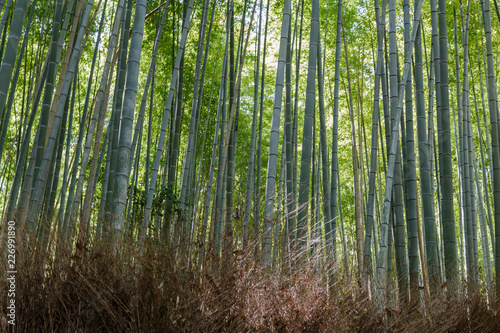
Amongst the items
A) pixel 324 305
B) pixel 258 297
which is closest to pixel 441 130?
pixel 324 305

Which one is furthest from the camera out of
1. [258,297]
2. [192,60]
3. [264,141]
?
[264,141]

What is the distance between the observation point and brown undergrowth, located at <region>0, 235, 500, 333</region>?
1889 millimetres

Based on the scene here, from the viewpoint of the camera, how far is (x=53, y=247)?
6.55 feet

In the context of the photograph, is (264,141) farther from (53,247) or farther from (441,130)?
(53,247)

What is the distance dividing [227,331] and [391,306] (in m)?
1.24

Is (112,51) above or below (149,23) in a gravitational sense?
below

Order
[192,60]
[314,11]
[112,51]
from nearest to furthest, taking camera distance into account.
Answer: [112,51], [314,11], [192,60]

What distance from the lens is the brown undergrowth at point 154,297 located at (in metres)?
1.89

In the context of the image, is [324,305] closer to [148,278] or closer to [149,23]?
[148,278]

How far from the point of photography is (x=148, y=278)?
1984mm

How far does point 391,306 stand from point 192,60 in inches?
190

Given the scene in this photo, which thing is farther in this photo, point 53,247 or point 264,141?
point 264,141

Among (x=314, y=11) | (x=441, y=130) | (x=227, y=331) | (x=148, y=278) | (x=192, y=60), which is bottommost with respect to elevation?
(x=227, y=331)

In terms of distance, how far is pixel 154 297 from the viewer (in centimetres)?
197
